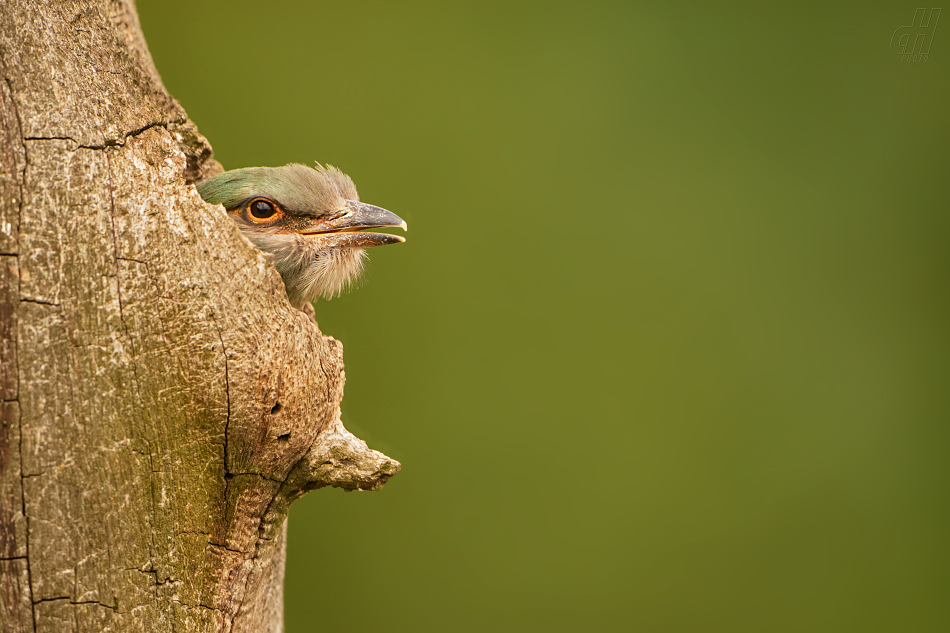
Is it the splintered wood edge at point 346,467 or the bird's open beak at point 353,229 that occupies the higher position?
the bird's open beak at point 353,229

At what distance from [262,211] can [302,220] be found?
0.37 feet

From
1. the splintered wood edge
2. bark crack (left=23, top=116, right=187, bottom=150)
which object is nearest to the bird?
bark crack (left=23, top=116, right=187, bottom=150)

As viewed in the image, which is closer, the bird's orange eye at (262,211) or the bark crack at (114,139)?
the bark crack at (114,139)

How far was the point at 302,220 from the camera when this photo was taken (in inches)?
79.0

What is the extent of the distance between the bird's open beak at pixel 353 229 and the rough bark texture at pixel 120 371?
57 cm

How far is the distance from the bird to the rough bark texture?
45cm

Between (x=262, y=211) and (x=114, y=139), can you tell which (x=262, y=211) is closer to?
(x=262, y=211)

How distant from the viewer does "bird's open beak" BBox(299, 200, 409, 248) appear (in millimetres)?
2004

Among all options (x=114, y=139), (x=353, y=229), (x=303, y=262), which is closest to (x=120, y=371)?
(x=114, y=139)

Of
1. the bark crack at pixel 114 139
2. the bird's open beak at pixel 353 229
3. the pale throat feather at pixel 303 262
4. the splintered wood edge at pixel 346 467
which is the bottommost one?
the splintered wood edge at pixel 346 467

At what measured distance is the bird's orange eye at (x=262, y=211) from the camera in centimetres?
193

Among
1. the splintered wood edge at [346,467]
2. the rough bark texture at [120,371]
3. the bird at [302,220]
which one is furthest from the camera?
the bird at [302,220]

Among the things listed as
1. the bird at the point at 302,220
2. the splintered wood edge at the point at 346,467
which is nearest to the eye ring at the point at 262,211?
the bird at the point at 302,220

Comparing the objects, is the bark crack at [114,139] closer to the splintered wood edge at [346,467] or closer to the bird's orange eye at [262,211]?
the bird's orange eye at [262,211]
